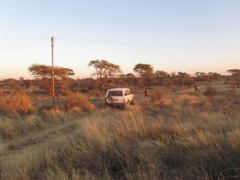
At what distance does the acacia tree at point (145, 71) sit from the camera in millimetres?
67875

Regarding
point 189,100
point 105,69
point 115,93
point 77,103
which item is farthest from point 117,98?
point 105,69

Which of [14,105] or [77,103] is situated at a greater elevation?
[14,105]

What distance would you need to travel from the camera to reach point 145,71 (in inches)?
2712

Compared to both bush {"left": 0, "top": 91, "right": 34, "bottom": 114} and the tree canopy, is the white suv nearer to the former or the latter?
bush {"left": 0, "top": 91, "right": 34, "bottom": 114}

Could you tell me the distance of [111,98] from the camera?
22266 millimetres

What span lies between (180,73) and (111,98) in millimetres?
73789

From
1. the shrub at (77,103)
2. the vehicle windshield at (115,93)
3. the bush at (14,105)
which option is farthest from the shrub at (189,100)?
the bush at (14,105)

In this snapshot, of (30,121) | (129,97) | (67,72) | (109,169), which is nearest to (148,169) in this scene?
(109,169)

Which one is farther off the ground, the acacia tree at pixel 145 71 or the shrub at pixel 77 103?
the acacia tree at pixel 145 71

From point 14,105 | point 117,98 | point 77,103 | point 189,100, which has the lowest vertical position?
point 189,100

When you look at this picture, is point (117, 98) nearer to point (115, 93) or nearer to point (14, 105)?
point (115, 93)

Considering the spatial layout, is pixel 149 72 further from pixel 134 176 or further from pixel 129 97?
pixel 134 176

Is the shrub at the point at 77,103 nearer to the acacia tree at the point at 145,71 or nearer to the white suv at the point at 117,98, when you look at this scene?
the white suv at the point at 117,98

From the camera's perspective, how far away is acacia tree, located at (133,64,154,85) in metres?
67.9
